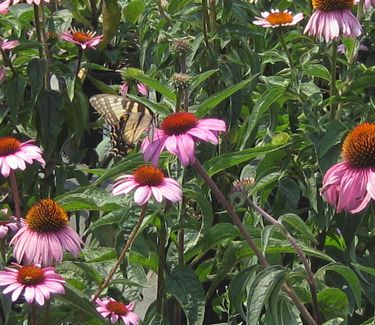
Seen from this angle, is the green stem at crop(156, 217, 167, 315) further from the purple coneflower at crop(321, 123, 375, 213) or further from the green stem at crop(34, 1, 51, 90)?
the green stem at crop(34, 1, 51, 90)

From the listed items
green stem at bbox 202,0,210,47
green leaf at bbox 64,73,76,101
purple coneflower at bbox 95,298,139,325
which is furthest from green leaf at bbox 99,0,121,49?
purple coneflower at bbox 95,298,139,325

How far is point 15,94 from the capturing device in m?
2.18

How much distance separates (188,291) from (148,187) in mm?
281

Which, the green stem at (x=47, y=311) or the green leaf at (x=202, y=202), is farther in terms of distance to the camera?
the green leaf at (x=202, y=202)

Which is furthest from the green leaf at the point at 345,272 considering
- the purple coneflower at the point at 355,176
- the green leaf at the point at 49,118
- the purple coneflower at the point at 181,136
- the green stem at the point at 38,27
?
the green stem at the point at 38,27

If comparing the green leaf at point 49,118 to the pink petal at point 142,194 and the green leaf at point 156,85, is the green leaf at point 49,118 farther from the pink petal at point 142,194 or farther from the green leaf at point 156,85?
the pink petal at point 142,194

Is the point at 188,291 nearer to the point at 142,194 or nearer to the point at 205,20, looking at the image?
the point at 142,194

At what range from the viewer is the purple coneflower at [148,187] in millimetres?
1496

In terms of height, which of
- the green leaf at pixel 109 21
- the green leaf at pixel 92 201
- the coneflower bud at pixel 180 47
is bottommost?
the green leaf at pixel 92 201

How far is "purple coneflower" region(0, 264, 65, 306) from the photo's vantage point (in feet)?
4.72

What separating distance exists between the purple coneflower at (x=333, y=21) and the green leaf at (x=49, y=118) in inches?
24.0

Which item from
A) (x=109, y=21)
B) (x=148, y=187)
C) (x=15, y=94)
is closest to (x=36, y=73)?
(x=15, y=94)

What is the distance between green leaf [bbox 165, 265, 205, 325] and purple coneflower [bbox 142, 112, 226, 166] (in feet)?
1.11

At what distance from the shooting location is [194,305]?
5.58ft
